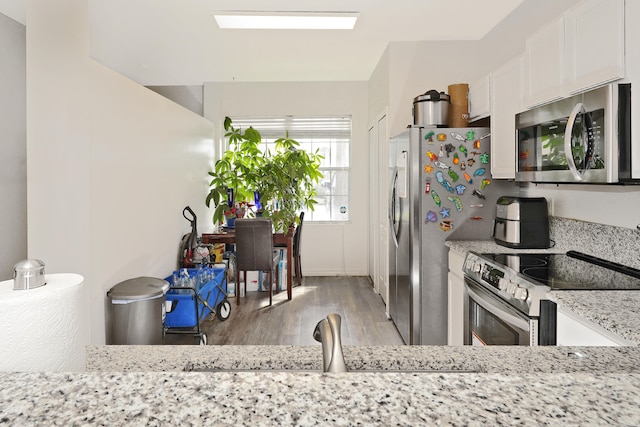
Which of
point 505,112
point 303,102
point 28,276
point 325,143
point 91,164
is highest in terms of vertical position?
point 303,102

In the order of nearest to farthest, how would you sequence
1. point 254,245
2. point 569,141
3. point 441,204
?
point 569,141 < point 441,204 < point 254,245

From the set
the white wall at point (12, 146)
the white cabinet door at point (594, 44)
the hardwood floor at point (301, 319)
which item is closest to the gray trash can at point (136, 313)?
the hardwood floor at point (301, 319)

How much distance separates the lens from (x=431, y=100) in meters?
3.59

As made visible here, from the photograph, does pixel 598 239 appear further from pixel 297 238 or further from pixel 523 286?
pixel 297 238

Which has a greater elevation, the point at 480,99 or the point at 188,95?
the point at 188,95

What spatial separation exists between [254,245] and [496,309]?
112 inches

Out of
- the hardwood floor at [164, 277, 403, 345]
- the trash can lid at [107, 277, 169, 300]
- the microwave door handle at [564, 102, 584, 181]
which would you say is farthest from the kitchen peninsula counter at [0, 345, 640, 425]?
the hardwood floor at [164, 277, 403, 345]

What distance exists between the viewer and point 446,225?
3227mm

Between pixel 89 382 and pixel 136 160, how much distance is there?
3.36m

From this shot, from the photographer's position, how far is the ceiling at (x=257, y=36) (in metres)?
3.52

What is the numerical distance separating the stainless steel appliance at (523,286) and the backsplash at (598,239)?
0.05 metres

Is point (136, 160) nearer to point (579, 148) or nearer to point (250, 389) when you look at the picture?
point (579, 148)

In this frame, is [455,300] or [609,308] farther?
[455,300]

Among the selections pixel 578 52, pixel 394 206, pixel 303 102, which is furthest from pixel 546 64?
pixel 303 102
